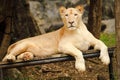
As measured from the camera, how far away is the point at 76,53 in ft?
20.3

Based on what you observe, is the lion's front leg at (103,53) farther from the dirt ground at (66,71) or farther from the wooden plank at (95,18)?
the wooden plank at (95,18)

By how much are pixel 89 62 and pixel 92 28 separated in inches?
37.4

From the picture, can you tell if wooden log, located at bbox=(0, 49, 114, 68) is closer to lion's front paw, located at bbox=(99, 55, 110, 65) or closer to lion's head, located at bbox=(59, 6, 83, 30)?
lion's front paw, located at bbox=(99, 55, 110, 65)

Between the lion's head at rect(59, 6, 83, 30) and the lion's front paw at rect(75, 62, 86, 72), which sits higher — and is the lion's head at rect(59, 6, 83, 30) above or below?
above

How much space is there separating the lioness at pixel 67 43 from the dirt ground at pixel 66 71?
2.39 meters

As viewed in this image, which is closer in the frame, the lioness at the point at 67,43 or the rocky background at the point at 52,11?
the lioness at the point at 67,43

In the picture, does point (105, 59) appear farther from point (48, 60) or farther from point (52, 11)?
point (52, 11)

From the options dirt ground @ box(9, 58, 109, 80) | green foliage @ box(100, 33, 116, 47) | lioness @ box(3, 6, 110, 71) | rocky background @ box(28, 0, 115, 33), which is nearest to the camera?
lioness @ box(3, 6, 110, 71)

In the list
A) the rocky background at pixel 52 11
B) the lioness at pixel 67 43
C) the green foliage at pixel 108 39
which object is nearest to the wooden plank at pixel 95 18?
the green foliage at pixel 108 39

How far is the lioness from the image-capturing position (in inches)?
245

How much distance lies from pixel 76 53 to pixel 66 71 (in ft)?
11.8

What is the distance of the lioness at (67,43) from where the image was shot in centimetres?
→ 621

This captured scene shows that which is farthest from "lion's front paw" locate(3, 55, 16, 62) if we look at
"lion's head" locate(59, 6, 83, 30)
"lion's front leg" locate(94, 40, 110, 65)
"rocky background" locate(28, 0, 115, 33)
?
"rocky background" locate(28, 0, 115, 33)

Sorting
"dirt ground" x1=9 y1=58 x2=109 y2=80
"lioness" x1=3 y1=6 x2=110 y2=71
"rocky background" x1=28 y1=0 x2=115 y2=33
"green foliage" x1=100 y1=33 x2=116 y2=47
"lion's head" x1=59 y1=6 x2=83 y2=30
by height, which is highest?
"lion's head" x1=59 y1=6 x2=83 y2=30
